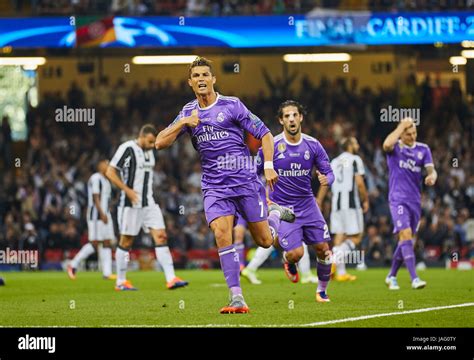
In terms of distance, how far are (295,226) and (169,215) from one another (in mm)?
14789

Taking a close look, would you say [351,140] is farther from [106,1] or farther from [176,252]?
[106,1]

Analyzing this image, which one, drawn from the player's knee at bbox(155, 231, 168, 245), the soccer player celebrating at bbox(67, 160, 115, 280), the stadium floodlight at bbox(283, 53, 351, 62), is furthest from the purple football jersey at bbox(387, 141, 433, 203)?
the stadium floodlight at bbox(283, 53, 351, 62)

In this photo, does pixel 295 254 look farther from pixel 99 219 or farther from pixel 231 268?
pixel 99 219

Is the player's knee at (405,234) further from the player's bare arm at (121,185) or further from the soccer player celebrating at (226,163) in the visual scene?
the soccer player celebrating at (226,163)

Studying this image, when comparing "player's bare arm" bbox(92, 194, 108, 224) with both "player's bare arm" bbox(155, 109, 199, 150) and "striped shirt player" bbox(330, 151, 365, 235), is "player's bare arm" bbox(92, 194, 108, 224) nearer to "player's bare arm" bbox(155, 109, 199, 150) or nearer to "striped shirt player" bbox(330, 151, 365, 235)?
"striped shirt player" bbox(330, 151, 365, 235)

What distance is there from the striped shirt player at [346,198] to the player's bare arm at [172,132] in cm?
872

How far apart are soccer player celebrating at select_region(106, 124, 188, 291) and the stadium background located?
8783 mm

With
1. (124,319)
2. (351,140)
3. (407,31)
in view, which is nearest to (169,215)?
(407,31)

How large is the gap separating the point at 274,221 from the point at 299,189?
3.46ft

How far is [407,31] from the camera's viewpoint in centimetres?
2708

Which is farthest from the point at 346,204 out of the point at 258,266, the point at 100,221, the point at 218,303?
the point at 218,303

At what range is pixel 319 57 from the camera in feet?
102

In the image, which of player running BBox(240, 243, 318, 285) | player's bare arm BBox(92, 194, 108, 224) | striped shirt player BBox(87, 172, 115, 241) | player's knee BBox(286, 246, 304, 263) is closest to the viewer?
player's knee BBox(286, 246, 304, 263)

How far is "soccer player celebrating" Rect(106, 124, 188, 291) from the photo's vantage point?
17344mm
